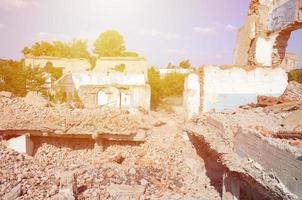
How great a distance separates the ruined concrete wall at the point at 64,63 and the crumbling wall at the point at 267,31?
19.5 meters

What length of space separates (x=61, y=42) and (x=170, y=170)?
33.0 meters

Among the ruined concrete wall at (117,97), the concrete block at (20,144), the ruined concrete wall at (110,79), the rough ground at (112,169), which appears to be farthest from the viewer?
the ruined concrete wall at (110,79)

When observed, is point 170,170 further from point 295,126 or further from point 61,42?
point 61,42

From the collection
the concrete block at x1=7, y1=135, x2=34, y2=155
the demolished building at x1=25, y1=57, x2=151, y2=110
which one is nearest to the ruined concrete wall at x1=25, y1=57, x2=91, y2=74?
the demolished building at x1=25, y1=57, x2=151, y2=110

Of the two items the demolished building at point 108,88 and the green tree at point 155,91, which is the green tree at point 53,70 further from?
the green tree at point 155,91

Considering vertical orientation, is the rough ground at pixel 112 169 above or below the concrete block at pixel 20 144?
below

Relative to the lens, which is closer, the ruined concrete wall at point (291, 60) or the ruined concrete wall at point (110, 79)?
the ruined concrete wall at point (110, 79)

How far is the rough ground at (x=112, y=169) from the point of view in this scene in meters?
7.82

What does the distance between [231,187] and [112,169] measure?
16.5 ft

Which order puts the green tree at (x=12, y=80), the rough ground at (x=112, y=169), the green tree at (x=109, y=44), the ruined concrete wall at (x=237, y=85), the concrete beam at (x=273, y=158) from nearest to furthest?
the concrete beam at (x=273, y=158), the rough ground at (x=112, y=169), the ruined concrete wall at (x=237, y=85), the green tree at (x=12, y=80), the green tree at (x=109, y=44)

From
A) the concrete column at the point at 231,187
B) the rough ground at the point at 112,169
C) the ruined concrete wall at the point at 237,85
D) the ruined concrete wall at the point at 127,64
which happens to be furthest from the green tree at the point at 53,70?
the concrete column at the point at 231,187

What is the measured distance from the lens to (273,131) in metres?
4.85

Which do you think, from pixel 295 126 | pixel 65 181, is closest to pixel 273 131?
pixel 295 126

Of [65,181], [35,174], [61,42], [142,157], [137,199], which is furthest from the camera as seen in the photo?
[61,42]
